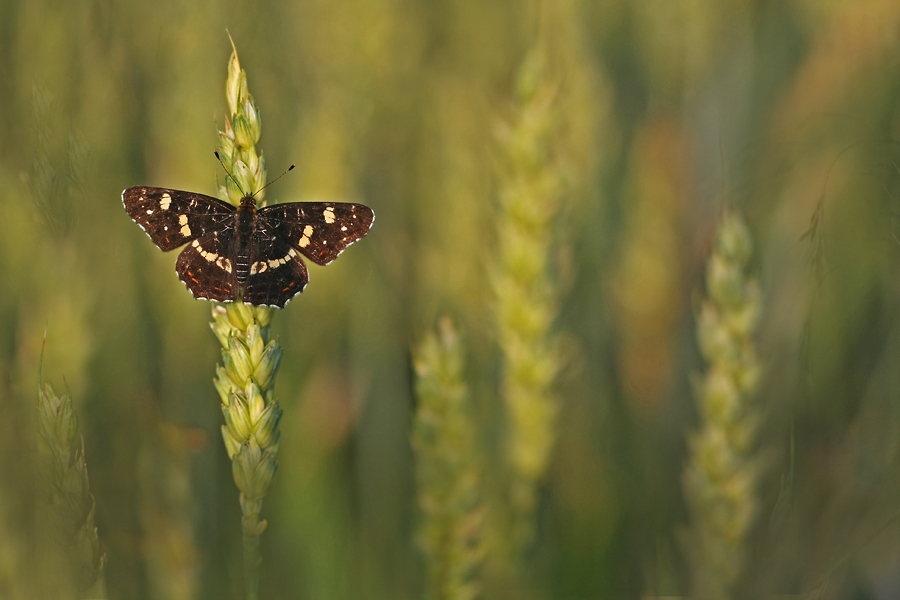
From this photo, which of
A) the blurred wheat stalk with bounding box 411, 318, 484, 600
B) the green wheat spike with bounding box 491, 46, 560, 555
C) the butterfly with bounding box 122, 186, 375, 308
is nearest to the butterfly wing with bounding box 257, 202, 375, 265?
the butterfly with bounding box 122, 186, 375, 308

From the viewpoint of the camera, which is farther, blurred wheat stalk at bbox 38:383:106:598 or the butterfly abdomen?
the butterfly abdomen

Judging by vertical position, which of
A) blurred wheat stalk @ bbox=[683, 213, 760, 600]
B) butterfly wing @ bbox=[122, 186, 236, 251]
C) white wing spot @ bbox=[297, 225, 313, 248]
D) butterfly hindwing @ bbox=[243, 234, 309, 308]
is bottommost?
blurred wheat stalk @ bbox=[683, 213, 760, 600]

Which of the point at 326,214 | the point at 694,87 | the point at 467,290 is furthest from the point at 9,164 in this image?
the point at 694,87

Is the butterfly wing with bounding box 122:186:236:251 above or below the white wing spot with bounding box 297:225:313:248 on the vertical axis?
above

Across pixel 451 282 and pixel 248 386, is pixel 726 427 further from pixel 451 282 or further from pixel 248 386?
pixel 248 386

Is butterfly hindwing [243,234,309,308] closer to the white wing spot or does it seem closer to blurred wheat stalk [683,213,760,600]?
the white wing spot

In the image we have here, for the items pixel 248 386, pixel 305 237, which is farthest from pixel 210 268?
pixel 248 386

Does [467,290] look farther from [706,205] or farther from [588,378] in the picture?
[706,205]
